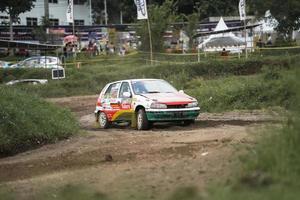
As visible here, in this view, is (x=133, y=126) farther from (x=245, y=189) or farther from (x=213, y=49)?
(x=213, y=49)

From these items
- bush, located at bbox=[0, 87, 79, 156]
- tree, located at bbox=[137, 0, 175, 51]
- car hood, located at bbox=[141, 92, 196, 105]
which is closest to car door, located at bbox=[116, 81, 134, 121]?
car hood, located at bbox=[141, 92, 196, 105]

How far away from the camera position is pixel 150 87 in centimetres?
1875

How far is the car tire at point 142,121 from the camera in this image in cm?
1772

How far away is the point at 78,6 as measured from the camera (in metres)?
89.3

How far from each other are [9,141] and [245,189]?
8.75 meters

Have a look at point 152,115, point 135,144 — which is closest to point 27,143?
point 135,144

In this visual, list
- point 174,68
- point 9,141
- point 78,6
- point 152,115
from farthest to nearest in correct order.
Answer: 1. point 78,6
2. point 174,68
3. point 152,115
4. point 9,141

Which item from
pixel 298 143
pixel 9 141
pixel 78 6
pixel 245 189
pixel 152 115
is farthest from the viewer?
pixel 78 6

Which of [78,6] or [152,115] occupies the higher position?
[78,6]

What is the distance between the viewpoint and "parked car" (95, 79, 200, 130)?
1755 centimetres

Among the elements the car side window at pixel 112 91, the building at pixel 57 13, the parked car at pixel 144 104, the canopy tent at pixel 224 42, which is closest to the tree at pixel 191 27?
the canopy tent at pixel 224 42

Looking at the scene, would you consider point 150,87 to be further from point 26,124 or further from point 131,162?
point 131,162

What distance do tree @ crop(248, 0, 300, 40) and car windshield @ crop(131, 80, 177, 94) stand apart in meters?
27.8

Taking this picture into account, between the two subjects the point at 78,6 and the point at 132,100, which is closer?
the point at 132,100
